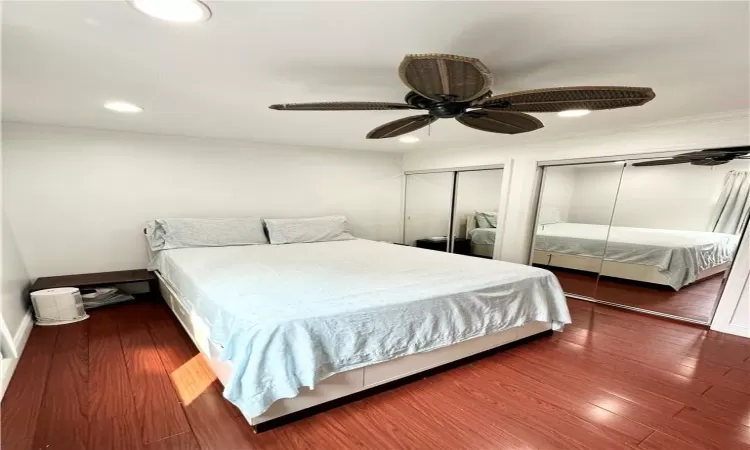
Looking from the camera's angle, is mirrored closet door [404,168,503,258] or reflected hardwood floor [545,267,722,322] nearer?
reflected hardwood floor [545,267,722,322]

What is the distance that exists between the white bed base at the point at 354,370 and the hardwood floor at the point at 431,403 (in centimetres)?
9

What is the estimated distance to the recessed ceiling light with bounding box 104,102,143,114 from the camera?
2.37 m

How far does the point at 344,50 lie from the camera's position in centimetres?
146

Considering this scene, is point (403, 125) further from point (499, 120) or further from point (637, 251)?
point (637, 251)

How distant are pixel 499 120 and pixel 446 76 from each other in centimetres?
75

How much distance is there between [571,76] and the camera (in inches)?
68.7

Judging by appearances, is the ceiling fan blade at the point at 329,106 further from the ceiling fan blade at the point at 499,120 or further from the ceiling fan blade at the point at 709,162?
the ceiling fan blade at the point at 709,162

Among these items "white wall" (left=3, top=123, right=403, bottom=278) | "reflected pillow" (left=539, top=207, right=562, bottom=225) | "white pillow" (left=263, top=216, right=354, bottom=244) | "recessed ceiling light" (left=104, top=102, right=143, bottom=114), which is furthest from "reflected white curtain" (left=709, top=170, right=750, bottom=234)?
"recessed ceiling light" (left=104, top=102, right=143, bottom=114)

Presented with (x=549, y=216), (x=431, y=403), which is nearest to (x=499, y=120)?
(x=431, y=403)

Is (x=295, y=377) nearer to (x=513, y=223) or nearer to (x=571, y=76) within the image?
(x=571, y=76)

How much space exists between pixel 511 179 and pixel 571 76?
2.38 m

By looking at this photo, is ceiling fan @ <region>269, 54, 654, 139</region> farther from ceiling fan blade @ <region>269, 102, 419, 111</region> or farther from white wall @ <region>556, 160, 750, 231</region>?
white wall @ <region>556, 160, 750, 231</region>

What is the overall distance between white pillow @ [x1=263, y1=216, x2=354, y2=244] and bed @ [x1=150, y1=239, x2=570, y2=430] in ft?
3.25

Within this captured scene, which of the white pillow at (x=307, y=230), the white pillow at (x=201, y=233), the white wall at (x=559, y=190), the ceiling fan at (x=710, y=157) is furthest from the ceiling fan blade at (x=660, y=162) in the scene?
the white pillow at (x=201, y=233)
